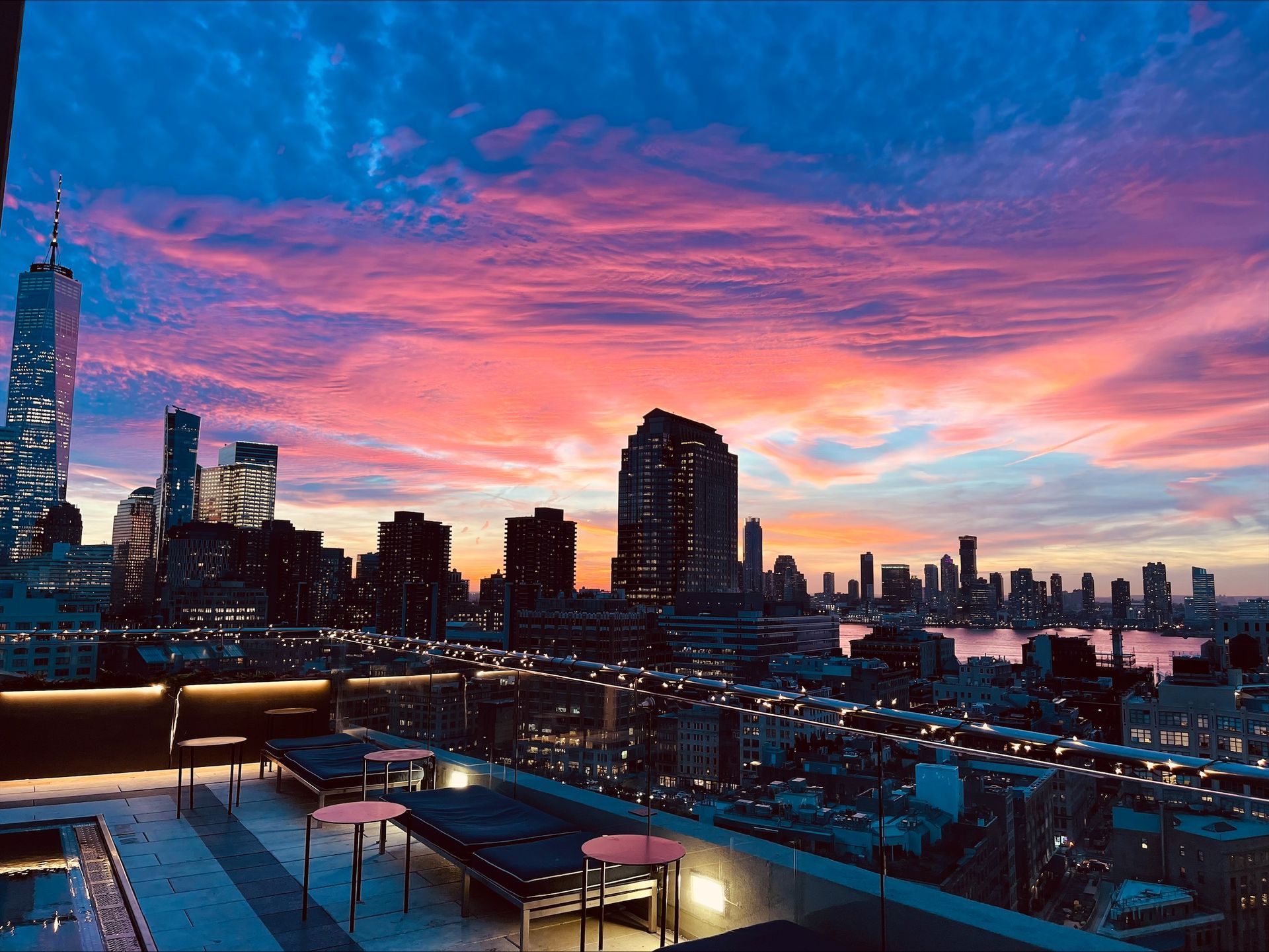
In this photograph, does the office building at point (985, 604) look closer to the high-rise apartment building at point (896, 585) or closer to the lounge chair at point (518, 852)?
the high-rise apartment building at point (896, 585)

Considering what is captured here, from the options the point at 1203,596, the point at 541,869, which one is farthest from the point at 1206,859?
the point at 1203,596

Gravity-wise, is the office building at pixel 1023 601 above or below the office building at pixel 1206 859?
below

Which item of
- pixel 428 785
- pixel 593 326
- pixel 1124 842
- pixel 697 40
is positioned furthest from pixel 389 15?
pixel 1124 842

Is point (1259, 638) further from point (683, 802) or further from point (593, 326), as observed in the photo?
point (683, 802)

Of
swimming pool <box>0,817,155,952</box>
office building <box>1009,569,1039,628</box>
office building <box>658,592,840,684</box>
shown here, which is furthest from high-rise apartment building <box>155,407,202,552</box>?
swimming pool <box>0,817,155,952</box>

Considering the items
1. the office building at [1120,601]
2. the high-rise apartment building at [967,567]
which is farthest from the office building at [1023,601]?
the office building at [1120,601]

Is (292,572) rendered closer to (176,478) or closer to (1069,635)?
(176,478)
